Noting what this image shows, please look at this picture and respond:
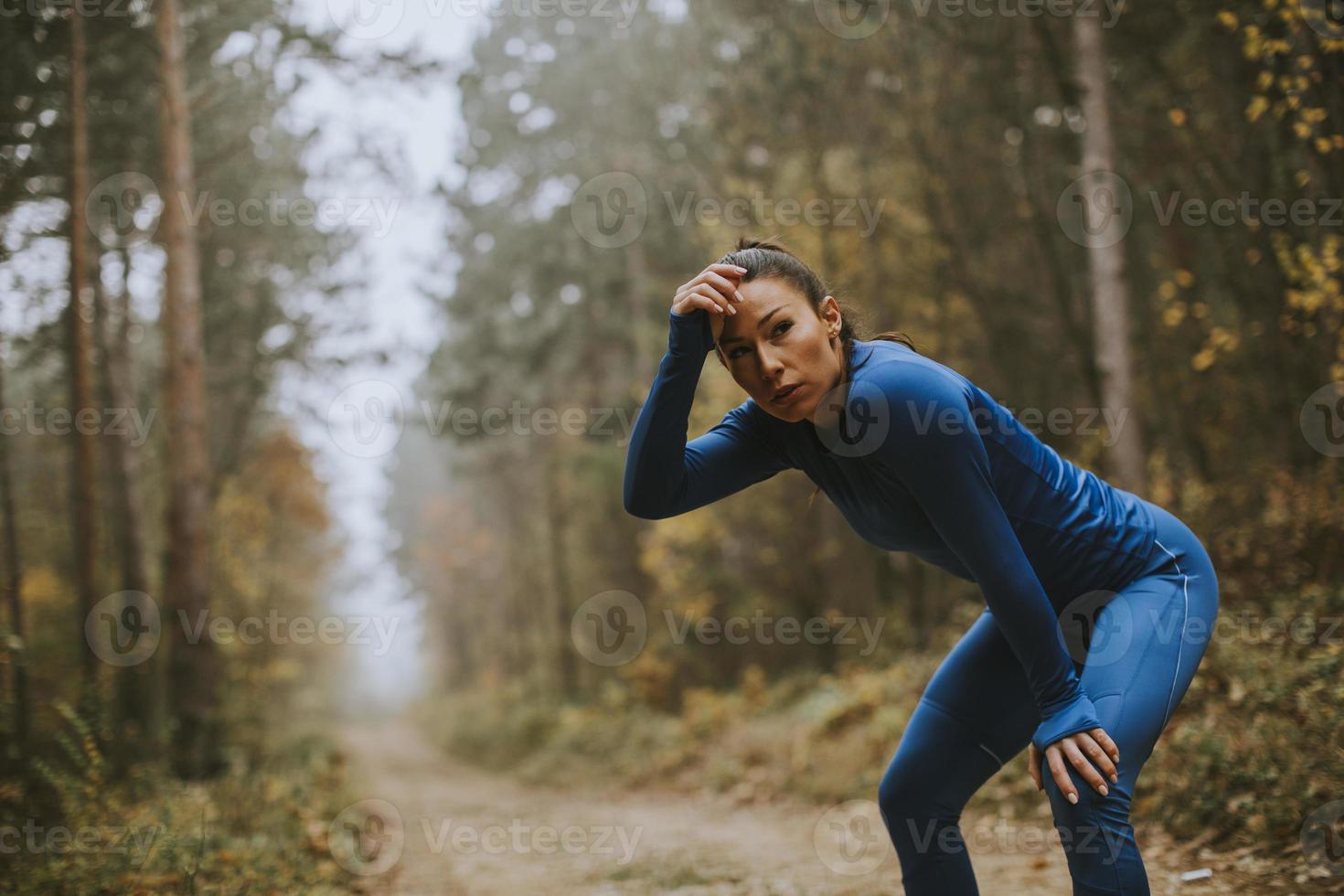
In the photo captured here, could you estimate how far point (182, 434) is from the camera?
10.6m

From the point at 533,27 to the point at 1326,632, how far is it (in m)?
19.5

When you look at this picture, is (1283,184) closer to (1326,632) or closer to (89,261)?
(1326,632)

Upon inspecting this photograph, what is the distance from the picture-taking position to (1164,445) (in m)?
12.4

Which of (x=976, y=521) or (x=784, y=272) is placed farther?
(x=784, y=272)

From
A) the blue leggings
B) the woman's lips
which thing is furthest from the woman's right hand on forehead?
the blue leggings

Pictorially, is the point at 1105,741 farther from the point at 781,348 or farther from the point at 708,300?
the point at 708,300

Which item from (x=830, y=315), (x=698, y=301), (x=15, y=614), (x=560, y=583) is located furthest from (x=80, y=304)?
(x=560, y=583)

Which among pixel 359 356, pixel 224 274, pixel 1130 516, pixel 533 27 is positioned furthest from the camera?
pixel 533 27

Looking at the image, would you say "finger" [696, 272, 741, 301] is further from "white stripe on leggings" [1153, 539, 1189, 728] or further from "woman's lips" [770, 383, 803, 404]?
"white stripe on leggings" [1153, 539, 1189, 728]

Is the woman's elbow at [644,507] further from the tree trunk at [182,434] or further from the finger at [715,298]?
the tree trunk at [182,434]

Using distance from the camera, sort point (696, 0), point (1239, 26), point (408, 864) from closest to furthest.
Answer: point (408, 864) → point (1239, 26) → point (696, 0)

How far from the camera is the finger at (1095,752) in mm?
2195

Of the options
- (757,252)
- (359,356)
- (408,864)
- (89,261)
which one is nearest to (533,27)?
(359,356)

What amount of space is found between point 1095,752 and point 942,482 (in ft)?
2.44
